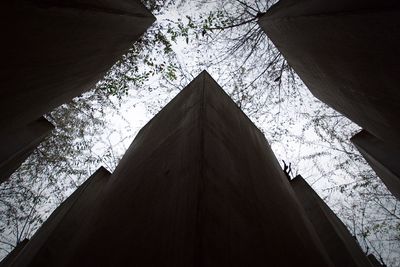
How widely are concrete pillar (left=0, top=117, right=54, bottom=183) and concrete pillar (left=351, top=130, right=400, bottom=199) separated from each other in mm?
5465

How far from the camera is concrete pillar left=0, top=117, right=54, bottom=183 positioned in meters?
3.50

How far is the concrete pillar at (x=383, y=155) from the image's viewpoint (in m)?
3.57

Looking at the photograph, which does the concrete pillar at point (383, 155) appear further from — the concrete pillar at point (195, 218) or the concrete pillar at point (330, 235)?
the concrete pillar at point (195, 218)

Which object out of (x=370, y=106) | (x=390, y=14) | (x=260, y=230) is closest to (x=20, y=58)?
(x=260, y=230)

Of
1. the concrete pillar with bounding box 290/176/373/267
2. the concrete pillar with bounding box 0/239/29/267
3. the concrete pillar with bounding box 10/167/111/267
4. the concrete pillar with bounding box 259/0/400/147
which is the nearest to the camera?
the concrete pillar with bounding box 259/0/400/147

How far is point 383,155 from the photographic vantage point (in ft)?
13.0

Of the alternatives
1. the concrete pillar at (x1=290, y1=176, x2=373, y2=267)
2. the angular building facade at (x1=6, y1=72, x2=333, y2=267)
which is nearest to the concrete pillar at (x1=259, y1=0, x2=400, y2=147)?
the angular building facade at (x1=6, y1=72, x2=333, y2=267)

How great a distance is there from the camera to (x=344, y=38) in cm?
181

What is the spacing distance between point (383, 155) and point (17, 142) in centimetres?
614

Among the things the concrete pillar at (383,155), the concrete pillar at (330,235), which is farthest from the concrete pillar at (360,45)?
the concrete pillar at (330,235)

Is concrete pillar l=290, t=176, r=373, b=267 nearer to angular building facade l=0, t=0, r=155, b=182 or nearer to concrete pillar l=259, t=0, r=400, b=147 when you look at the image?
concrete pillar l=259, t=0, r=400, b=147

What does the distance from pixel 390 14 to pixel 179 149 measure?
4.47 ft

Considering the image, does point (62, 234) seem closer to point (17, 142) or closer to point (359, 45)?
point (17, 142)

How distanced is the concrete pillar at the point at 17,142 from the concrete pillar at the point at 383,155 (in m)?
5.47
